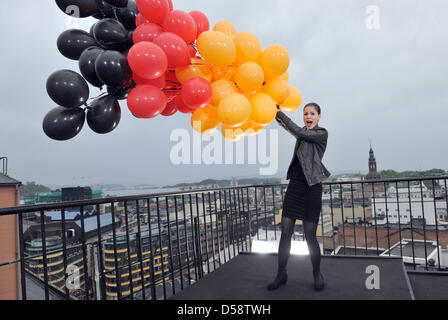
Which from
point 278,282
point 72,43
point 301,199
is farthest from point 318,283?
point 72,43

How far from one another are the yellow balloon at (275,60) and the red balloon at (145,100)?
3.41 ft

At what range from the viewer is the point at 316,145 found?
2.21m

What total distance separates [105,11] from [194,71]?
3.74 feet

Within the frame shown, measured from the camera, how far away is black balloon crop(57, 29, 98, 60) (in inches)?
93.5

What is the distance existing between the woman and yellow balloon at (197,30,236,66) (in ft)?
2.50

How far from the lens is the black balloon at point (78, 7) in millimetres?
2145

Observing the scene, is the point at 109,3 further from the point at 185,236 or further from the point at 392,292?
the point at 392,292

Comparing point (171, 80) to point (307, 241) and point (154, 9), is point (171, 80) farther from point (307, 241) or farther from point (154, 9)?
point (307, 241)

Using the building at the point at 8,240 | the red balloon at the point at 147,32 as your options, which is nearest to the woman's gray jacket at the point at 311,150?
the red balloon at the point at 147,32

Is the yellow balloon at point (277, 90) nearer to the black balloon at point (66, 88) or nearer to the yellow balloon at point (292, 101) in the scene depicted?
the yellow balloon at point (292, 101)

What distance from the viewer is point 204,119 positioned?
8.46 feet

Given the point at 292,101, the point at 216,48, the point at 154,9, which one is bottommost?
the point at 292,101

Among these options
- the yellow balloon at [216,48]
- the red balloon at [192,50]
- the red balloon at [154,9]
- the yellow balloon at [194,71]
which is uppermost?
the red balloon at [154,9]
